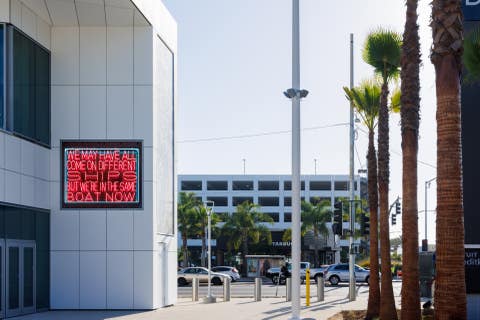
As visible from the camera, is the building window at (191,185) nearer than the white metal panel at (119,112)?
No

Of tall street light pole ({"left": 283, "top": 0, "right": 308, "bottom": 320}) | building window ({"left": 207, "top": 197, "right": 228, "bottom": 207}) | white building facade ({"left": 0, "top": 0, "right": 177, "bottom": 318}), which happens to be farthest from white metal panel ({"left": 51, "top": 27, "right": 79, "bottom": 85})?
building window ({"left": 207, "top": 197, "right": 228, "bottom": 207})

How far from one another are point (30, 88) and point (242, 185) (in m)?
88.4

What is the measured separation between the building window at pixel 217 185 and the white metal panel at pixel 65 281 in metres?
86.8

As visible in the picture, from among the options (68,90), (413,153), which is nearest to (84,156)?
(68,90)

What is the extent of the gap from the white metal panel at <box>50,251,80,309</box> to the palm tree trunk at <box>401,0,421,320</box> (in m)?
13.9

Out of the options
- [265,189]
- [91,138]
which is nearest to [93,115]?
[91,138]

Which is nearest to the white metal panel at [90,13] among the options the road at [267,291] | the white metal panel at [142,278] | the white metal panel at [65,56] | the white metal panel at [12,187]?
the white metal panel at [65,56]

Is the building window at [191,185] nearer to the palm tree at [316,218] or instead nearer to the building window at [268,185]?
the building window at [268,185]

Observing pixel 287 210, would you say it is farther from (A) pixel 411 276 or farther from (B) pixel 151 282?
(A) pixel 411 276

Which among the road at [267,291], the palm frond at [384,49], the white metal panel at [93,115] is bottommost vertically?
the road at [267,291]

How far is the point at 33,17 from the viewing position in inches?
1055

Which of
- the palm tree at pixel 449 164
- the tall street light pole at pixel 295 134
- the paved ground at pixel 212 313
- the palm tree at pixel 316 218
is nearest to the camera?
the palm tree at pixel 449 164

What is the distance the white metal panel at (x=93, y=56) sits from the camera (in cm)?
2859

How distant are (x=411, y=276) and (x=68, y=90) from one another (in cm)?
1545
